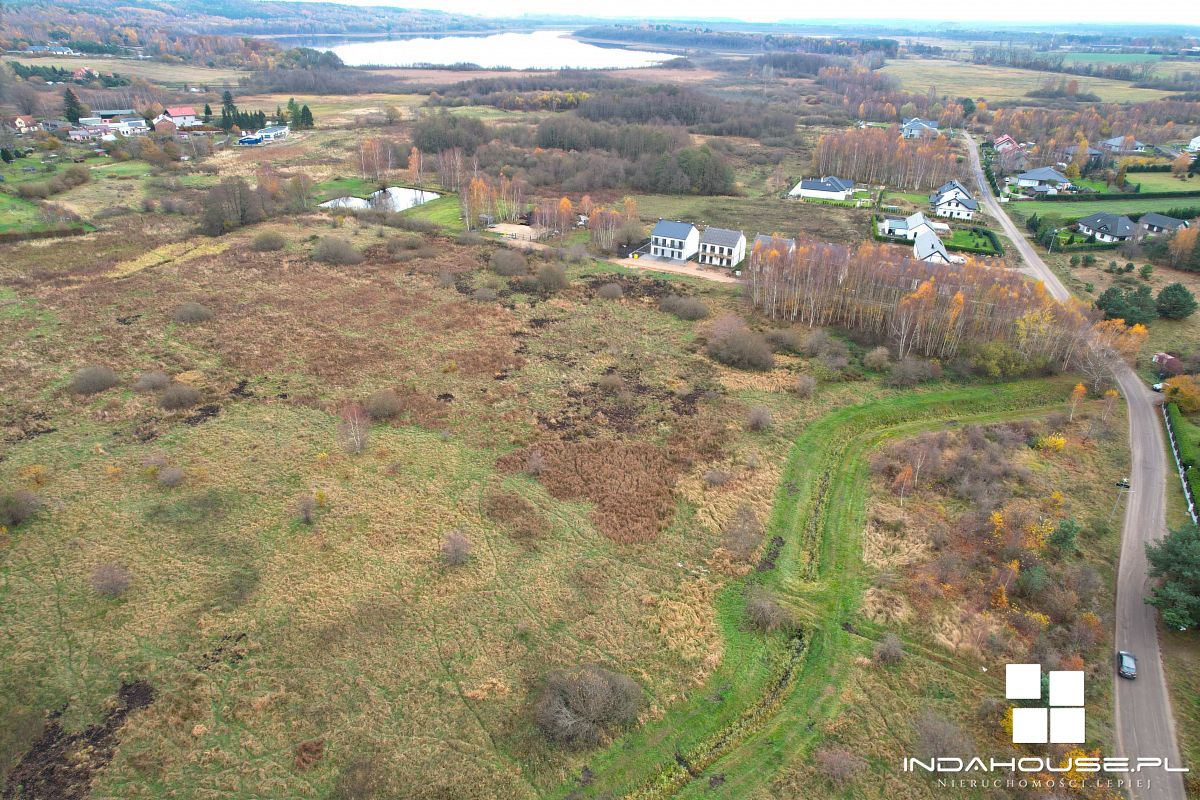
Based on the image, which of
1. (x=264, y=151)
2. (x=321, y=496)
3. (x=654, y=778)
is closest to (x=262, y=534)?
(x=321, y=496)

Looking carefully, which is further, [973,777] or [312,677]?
[312,677]

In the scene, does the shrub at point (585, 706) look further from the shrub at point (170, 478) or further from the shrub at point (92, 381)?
the shrub at point (92, 381)

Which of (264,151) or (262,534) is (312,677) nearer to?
(262,534)

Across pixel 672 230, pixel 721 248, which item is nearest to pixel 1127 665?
pixel 721 248

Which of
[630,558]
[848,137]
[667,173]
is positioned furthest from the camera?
[848,137]

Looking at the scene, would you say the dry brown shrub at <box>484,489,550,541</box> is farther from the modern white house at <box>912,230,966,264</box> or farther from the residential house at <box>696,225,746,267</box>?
the modern white house at <box>912,230,966,264</box>

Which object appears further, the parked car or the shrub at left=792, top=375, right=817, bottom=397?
the shrub at left=792, top=375, right=817, bottom=397

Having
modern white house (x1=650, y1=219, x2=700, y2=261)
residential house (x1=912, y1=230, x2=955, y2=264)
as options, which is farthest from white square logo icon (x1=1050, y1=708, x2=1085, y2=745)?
modern white house (x1=650, y1=219, x2=700, y2=261)
